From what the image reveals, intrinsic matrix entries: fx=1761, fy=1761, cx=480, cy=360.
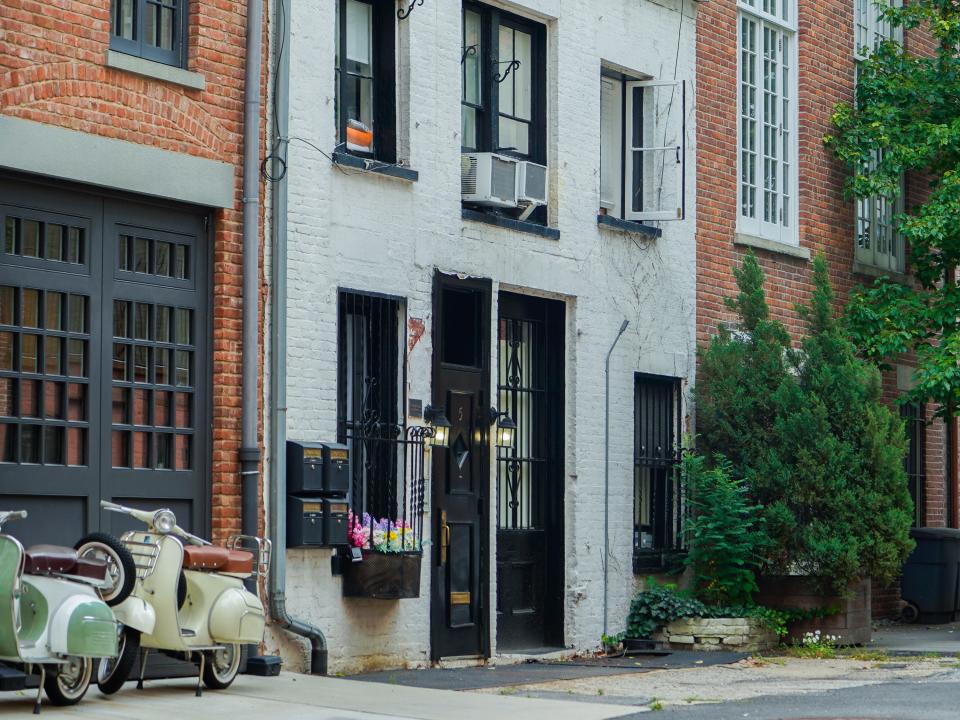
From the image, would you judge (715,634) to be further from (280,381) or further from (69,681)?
(69,681)

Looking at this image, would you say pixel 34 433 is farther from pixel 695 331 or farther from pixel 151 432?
pixel 695 331

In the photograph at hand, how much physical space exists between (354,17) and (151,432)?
13.5ft

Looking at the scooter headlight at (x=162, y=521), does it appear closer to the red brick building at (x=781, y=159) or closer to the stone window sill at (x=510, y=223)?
the stone window sill at (x=510, y=223)

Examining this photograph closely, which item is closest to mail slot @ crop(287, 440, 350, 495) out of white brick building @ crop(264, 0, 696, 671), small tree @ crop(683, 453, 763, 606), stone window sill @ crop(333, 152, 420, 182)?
white brick building @ crop(264, 0, 696, 671)

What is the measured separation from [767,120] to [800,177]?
0.80 m

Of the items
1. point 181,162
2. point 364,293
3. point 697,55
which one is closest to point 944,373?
point 697,55

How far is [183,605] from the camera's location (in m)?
11.0

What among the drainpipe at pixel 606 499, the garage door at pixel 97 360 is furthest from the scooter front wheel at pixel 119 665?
the drainpipe at pixel 606 499

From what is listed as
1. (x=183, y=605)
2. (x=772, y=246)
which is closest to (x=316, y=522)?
(x=183, y=605)

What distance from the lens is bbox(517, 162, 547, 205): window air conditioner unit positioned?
603 inches

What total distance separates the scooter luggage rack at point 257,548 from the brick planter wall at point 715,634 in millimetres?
5224

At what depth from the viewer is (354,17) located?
560 inches

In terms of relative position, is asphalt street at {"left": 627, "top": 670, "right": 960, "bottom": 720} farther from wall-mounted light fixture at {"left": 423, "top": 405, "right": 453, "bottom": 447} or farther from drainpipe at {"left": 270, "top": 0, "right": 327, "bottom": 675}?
wall-mounted light fixture at {"left": 423, "top": 405, "right": 453, "bottom": 447}

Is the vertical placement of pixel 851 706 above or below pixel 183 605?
below
